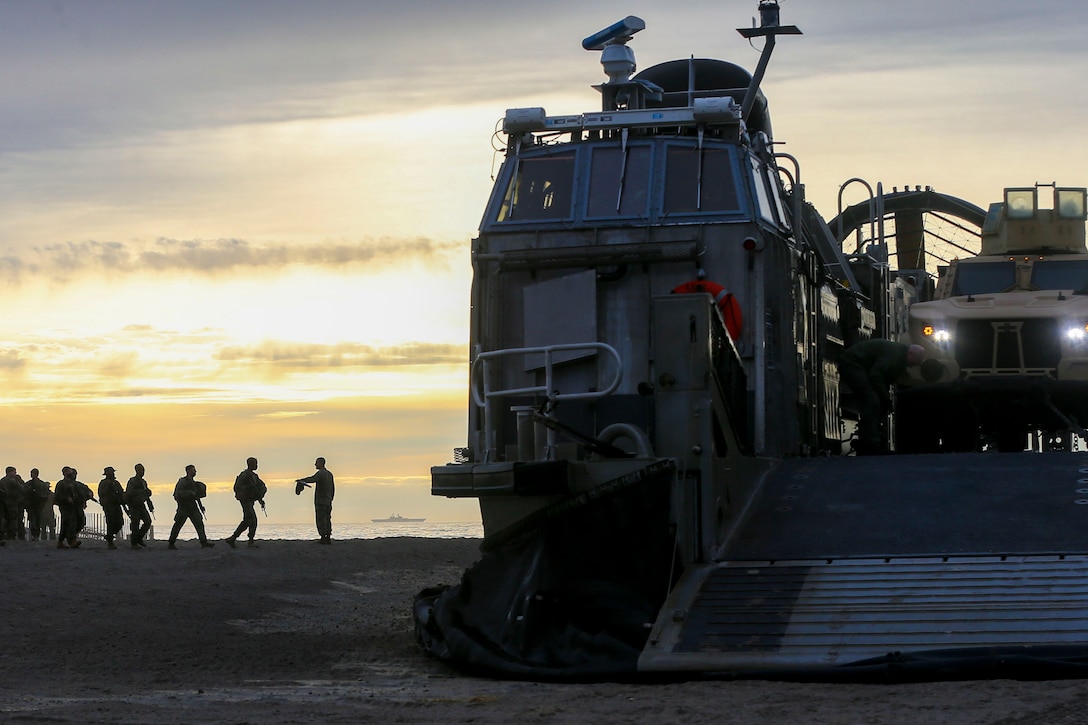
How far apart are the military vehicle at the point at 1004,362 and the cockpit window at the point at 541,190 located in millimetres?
5329

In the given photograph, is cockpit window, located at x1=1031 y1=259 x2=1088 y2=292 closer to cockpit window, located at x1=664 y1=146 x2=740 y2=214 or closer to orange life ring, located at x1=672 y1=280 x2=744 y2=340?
cockpit window, located at x1=664 y1=146 x2=740 y2=214

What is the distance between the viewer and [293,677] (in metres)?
10.1

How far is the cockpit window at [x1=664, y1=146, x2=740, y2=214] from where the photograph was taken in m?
12.7

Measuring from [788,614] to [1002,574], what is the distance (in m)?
1.38

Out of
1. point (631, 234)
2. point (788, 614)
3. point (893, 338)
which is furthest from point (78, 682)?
point (893, 338)

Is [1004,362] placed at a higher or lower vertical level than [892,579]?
higher

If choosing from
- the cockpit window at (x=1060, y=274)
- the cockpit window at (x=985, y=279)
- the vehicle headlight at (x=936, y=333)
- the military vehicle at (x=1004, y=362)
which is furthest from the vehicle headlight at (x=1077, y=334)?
the cockpit window at (x=985, y=279)

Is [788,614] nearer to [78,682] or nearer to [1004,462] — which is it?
[1004,462]

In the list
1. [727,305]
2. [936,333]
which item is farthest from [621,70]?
[936,333]

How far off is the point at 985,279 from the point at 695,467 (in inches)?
385

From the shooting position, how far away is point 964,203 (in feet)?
74.8

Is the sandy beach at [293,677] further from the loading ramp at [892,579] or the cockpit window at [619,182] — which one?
the cockpit window at [619,182]

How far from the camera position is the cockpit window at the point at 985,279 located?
1853cm

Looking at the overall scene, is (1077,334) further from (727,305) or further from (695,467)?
(695,467)
